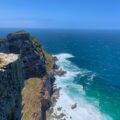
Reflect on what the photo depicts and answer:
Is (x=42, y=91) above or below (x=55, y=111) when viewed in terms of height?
above

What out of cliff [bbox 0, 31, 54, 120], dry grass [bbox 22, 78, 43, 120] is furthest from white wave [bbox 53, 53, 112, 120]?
dry grass [bbox 22, 78, 43, 120]

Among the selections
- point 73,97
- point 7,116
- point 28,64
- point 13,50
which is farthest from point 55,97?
point 7,116

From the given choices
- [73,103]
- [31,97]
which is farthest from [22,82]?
[73,103]

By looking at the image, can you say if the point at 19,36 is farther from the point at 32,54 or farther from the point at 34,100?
the point at 34,100

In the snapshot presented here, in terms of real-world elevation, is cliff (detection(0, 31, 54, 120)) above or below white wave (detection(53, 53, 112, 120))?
above

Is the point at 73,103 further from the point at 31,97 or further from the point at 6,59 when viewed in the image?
the point at 6,59

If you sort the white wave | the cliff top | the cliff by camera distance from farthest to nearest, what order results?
the white wave < the cliff < the cliff top

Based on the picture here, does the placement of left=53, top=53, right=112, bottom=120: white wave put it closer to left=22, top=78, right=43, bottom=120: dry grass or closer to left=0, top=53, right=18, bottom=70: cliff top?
left=22, top=78, right=43, bottom=120: dry grass
